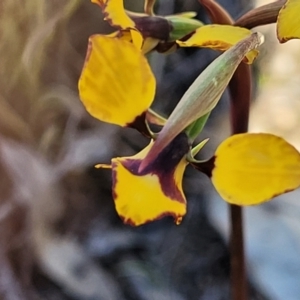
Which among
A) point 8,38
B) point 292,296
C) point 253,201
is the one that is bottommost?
point 292,296

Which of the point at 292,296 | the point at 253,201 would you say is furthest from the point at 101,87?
the point at 292,296

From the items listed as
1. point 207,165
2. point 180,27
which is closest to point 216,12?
point 180,27

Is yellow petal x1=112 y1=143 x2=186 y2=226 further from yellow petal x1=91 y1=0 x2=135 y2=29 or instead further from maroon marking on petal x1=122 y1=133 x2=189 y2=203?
yellow petal x1=91 y1=0 x2=135 y2=29

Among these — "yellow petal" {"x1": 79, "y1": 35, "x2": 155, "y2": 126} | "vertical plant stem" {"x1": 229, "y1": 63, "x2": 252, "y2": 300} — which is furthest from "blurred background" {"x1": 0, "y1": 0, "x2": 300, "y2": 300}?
"yellow petal" {"x1": 79, "y1": 35, "x2": 155, "y2": 126}

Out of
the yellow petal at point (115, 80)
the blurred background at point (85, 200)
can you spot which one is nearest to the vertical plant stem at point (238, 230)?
the blurred background at point (85, 200)

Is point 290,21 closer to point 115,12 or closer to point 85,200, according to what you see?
point 115,12

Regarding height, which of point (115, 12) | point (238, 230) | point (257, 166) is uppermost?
point (115, 12)

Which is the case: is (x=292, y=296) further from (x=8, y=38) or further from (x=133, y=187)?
(x=8, y=38)

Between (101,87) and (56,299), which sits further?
(56,299)
